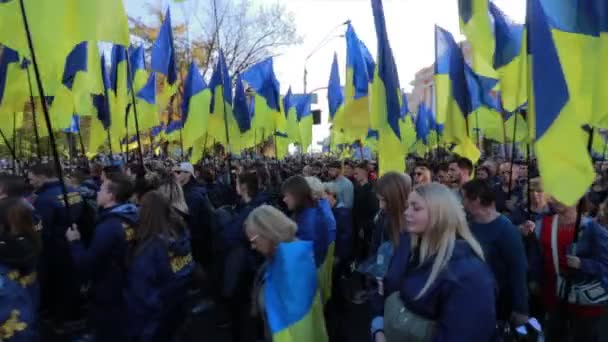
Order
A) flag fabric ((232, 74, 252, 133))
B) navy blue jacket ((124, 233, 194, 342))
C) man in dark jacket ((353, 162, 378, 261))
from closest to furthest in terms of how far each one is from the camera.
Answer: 1. navy blue jacket ((124, 233, 194, 342))
2. man in dark jacket ((353, 162, 378, 261))
3. flag fabric ((232, 74, 252, 133))

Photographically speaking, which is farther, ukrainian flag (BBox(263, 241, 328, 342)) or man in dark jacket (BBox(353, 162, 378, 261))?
man in dark jacket (BBox(353, 162, 378, 261))

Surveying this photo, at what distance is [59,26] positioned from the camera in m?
3.88

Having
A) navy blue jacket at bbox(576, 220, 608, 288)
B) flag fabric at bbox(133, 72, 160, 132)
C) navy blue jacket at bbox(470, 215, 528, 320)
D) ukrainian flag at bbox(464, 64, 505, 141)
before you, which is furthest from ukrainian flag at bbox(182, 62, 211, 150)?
navy blue jacket at bbox(576, 220, 608, 288)

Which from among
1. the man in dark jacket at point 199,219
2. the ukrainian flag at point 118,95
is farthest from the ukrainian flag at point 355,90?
the ukrainian flag at point 118,95

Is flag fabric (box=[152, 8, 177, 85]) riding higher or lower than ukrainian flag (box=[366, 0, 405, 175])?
higher

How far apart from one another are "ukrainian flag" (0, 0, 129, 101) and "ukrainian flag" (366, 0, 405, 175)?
2357mm

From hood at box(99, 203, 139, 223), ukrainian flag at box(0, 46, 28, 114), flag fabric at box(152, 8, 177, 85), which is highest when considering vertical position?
flag fabric at box(152, 8, 177, 85)

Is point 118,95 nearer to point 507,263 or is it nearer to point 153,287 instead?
point 153,287

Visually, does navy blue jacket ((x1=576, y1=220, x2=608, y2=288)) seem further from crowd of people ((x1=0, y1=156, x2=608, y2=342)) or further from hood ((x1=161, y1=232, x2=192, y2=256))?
hood ((x1=161, y1=232, x2=192, y2=256))

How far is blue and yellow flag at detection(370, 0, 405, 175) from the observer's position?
211 inches

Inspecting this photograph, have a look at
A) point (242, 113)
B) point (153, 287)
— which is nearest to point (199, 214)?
point (153, 287)

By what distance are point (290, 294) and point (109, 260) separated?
140 centimetres

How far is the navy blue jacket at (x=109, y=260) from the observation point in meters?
3.92

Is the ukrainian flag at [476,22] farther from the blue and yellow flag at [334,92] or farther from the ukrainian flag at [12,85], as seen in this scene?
the blue and yellow flag at [334,92]
